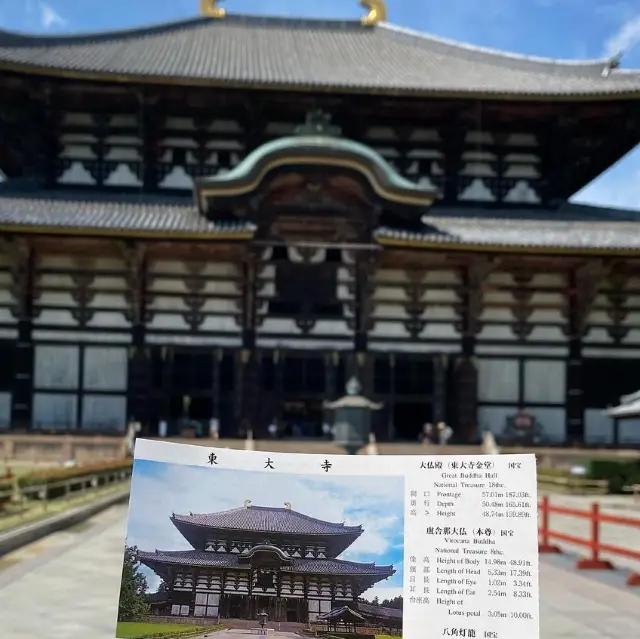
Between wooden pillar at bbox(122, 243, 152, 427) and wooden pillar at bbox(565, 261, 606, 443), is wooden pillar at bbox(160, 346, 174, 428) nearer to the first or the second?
wooden pillar at bbox(122, 243, 152, 427)

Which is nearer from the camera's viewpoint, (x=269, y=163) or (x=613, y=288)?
(x=269, y=163)

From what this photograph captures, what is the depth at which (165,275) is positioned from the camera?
2588 centimetres

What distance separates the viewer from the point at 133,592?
4.09 metres

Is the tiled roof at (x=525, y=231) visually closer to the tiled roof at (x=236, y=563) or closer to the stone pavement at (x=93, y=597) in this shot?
the stone pavement at (x=93, y=597)

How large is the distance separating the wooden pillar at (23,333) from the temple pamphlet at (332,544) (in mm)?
22307

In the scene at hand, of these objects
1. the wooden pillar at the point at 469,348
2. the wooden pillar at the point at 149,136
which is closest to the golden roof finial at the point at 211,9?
the wooden pillar at the point at 149,136

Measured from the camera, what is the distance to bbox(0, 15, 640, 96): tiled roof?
26.8m

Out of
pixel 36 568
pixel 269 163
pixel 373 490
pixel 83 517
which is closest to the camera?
pixel 373 490

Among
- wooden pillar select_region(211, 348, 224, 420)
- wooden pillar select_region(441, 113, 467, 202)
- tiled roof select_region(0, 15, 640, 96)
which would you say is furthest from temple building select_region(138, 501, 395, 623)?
wooden pillar select_region(441, 113, 467, 202)

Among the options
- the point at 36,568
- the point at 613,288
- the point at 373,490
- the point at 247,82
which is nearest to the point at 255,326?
the point at 247,82

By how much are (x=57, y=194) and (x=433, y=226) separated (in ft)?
40.8

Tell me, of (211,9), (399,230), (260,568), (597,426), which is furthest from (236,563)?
(211,9)

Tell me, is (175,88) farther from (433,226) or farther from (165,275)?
(433,226)

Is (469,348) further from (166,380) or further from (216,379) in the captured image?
(166,380)
